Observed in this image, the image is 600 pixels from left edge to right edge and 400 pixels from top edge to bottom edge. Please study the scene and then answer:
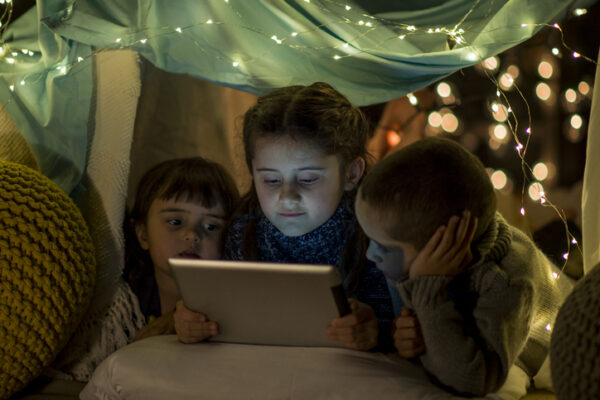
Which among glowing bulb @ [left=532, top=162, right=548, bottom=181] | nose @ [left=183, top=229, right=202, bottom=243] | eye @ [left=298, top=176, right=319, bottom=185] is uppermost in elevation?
glowing bulb @ [left=532, top=162, right=548, bottom=181]

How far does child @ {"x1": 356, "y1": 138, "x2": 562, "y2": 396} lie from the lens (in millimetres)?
918

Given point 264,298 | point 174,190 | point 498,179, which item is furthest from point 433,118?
point 264,298

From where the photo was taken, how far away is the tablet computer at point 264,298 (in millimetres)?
930

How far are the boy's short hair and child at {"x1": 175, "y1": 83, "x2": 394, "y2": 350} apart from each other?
234 mm

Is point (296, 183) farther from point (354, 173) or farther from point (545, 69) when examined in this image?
point (545, 69)

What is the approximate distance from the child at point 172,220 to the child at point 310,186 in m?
0.08

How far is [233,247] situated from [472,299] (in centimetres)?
55

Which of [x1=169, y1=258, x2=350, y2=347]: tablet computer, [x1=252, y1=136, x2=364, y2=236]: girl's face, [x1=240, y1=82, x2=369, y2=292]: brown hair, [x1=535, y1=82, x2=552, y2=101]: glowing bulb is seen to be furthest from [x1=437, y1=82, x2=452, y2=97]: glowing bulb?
[x1=169, y1=258, x2=350, y2=347]: tablet computer

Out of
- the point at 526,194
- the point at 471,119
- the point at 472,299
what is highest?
the point at 471,119

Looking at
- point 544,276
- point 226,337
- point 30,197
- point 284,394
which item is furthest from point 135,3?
point 544,276

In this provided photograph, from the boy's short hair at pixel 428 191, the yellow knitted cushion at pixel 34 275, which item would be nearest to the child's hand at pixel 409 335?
the boy's short hair at pixel 428 191

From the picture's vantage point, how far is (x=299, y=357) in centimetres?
100

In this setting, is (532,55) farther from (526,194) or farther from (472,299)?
(472,299)

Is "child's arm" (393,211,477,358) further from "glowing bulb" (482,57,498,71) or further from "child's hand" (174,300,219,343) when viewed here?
"glowing bulb" (482,57,498,71)
